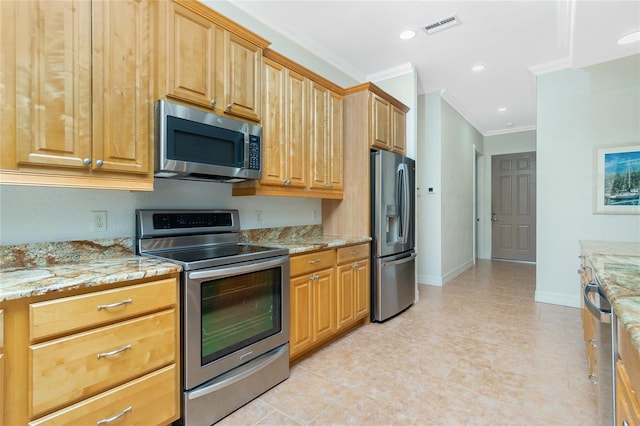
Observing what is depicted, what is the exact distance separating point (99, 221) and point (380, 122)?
258 centimetres

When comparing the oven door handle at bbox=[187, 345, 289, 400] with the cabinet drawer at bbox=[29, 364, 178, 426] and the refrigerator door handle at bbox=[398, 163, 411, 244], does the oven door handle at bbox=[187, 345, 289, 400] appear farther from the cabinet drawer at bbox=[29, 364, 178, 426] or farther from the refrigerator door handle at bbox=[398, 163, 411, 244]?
the refrigerator door handle at bbox=[398, 163, 411, 244]

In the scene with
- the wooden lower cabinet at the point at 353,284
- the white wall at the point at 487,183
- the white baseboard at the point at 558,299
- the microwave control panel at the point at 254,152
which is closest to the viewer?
the microwave control panel at the point at 254,152

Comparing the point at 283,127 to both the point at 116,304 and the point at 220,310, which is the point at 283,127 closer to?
the point at 220,310

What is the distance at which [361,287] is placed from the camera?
2.99m

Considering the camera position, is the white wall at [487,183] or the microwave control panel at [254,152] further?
the white wall at [487,183]

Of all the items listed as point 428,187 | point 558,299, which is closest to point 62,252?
point 428,187

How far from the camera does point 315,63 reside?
3.42m

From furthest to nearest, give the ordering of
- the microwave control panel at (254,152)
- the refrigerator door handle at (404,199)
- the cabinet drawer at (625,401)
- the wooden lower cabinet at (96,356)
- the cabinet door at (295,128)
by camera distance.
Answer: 1. the refrigerator door handle at (404,199)
2. the cabinet door at (295,128)
3. the microwave control panel at (254,152)
4. the wooden lower cabinet at (96,356)
5. the cabinet drawer at (625,401)

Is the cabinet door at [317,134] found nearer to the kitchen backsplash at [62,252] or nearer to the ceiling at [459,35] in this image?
the ceiling at [459,35]

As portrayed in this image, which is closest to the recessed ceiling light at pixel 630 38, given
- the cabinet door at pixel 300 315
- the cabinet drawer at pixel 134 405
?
the cabinet door at pixel 300 315

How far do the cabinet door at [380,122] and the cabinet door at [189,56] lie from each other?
5.44 ft

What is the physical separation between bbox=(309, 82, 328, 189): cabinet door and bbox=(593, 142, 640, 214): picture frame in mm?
3086

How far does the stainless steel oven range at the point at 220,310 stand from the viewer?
1619mm

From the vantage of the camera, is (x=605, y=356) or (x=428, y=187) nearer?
(x=605, y=356)
